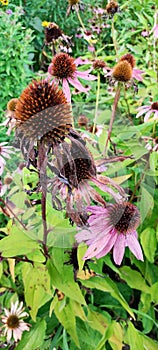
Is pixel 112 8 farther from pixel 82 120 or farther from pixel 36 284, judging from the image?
pixel 36 284

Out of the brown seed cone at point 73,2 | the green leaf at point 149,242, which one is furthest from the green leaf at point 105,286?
the brown seed cone at point 73,2

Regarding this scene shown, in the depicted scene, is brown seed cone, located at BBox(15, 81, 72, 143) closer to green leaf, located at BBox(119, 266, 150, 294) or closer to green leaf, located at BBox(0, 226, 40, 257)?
green leaf, located at BBox(0, 226, 40, 257)

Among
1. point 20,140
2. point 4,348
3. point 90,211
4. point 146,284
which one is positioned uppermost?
point 20,140

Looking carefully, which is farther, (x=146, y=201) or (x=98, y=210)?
(x=146, y=201)

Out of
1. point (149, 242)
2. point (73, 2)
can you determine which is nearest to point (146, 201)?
point (149, 242)

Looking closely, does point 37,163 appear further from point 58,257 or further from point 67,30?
point 67,30

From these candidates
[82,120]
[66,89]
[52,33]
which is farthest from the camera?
[52,33]

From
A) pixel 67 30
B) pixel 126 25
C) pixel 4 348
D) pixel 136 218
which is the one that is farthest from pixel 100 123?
pixel 67 30

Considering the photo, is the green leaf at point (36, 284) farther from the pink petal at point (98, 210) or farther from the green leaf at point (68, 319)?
the pink petal at point (98, 210)

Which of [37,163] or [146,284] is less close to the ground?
[37,163]
